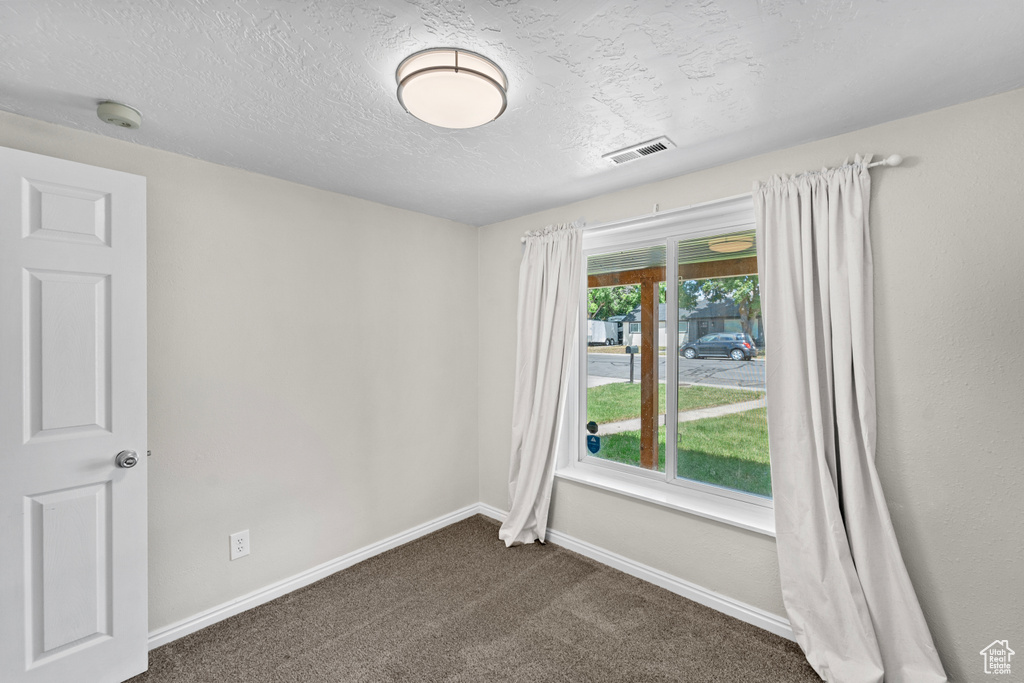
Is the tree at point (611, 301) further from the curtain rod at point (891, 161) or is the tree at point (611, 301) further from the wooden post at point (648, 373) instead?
the curtain rod at point (891, 161)

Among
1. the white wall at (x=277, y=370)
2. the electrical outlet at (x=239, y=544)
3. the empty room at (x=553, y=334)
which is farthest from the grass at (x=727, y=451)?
the electrical outlet at (x=239, y=544)

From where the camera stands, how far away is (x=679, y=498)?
2.62m

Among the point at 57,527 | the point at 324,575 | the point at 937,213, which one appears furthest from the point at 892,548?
the point at 57,527

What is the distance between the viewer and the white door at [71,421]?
1.65 metres

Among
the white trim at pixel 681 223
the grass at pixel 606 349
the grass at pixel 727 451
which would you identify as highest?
the white trim at pixel 681 223

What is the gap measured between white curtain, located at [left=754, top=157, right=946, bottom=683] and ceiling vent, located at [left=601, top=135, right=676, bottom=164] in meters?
0.55

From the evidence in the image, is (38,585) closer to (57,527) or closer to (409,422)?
(57,527)

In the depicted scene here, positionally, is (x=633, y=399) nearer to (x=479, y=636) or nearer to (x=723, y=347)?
(x=723, y=347)

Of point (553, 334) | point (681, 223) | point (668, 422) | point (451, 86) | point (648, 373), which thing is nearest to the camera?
point (451, 86)

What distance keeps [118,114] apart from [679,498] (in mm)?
3229

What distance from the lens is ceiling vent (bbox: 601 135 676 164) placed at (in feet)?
6.75

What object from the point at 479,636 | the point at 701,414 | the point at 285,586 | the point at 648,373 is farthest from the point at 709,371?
the point at 285,586

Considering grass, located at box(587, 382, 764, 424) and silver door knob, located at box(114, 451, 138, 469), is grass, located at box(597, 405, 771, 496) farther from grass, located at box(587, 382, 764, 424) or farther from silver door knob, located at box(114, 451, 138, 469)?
silver door knob, located at box(114, 451, 138, 469)

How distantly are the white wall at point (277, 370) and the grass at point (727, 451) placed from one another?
5.65 feet
